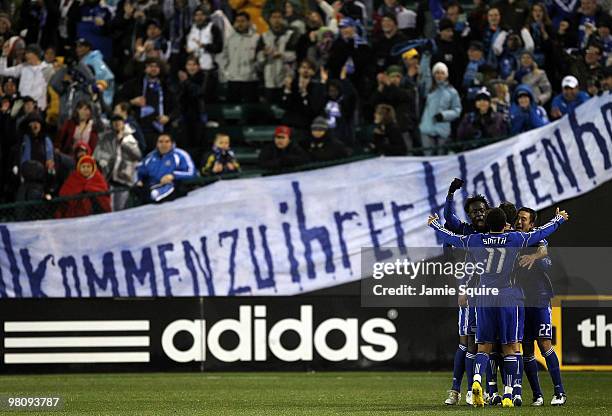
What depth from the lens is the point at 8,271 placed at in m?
20.1

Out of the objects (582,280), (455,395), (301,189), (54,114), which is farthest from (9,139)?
(455,395)

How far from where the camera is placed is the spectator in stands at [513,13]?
2338 centimetres

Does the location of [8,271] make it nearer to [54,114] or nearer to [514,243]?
[54,114]

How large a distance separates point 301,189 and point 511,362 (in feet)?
22.9

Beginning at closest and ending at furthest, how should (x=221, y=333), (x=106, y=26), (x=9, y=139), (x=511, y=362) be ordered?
(x=511, y=362) < (x=221, y=333) < (x=9, y=139) < (x=106, y=26)

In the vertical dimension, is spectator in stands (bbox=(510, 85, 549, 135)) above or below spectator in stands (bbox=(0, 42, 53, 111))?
below

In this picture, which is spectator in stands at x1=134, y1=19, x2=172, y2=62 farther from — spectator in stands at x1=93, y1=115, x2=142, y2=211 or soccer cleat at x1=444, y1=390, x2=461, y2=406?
soccer cleat at x1=444, y1=390, x2=461, y2=406

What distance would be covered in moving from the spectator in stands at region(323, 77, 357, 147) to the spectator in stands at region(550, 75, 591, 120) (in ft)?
9.98

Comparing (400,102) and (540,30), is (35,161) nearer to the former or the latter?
(400,102)

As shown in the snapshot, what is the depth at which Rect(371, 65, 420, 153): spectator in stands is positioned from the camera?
21.9 metres

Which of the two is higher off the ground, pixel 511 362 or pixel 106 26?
pixel 106 26

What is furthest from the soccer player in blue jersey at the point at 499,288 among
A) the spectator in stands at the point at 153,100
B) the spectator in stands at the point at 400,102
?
the spectator in stands at the point at 153,100

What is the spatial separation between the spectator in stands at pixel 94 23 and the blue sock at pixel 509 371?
13.2 metres

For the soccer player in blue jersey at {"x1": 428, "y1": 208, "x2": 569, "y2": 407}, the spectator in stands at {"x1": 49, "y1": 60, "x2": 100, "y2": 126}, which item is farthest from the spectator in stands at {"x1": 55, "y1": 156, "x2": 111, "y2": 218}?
the soccer player in blue jersey at {"x1": 428, "y1": 208, "x2": 569, "y2": 407}
